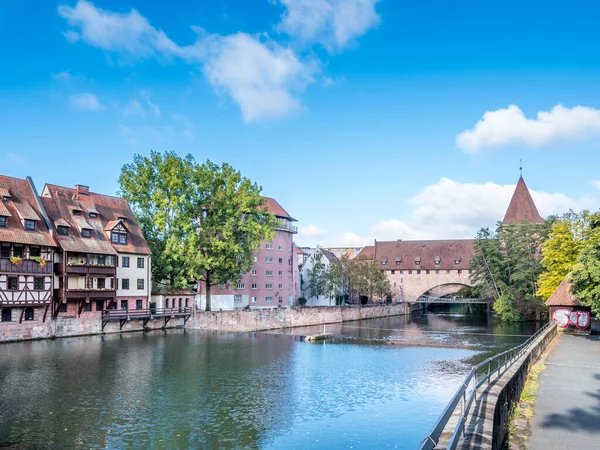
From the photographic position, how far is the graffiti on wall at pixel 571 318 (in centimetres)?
4057

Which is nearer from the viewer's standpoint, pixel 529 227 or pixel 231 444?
pixel 231 444

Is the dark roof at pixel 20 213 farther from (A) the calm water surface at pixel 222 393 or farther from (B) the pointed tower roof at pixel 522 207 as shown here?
(B) the pointed tower roof at pixel 522 207

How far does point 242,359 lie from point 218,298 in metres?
28.1

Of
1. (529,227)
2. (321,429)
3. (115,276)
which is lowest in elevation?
(321,429)

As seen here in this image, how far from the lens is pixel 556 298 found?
1660 inches

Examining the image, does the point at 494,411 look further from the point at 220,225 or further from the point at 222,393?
the point at 220,225

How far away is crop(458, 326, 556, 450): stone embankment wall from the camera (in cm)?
995

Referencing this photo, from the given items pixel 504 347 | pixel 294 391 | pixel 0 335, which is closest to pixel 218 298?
pixel 0 335

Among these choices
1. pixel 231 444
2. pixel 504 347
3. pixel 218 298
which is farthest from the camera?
pixel 218 298

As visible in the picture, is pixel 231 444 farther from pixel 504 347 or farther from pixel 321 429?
pixel 504 347

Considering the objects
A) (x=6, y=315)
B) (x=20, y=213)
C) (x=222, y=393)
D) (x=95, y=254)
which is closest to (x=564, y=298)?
(x=222, y=393)

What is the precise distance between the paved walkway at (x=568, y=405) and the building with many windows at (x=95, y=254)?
3436 cm

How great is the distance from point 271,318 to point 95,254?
19694mm

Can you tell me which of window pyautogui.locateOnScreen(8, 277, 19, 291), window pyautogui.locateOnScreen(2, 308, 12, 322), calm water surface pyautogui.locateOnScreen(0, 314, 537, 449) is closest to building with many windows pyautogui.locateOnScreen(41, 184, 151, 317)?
window pyautogui.locateOnScreen(8, 277, 19, 291)
